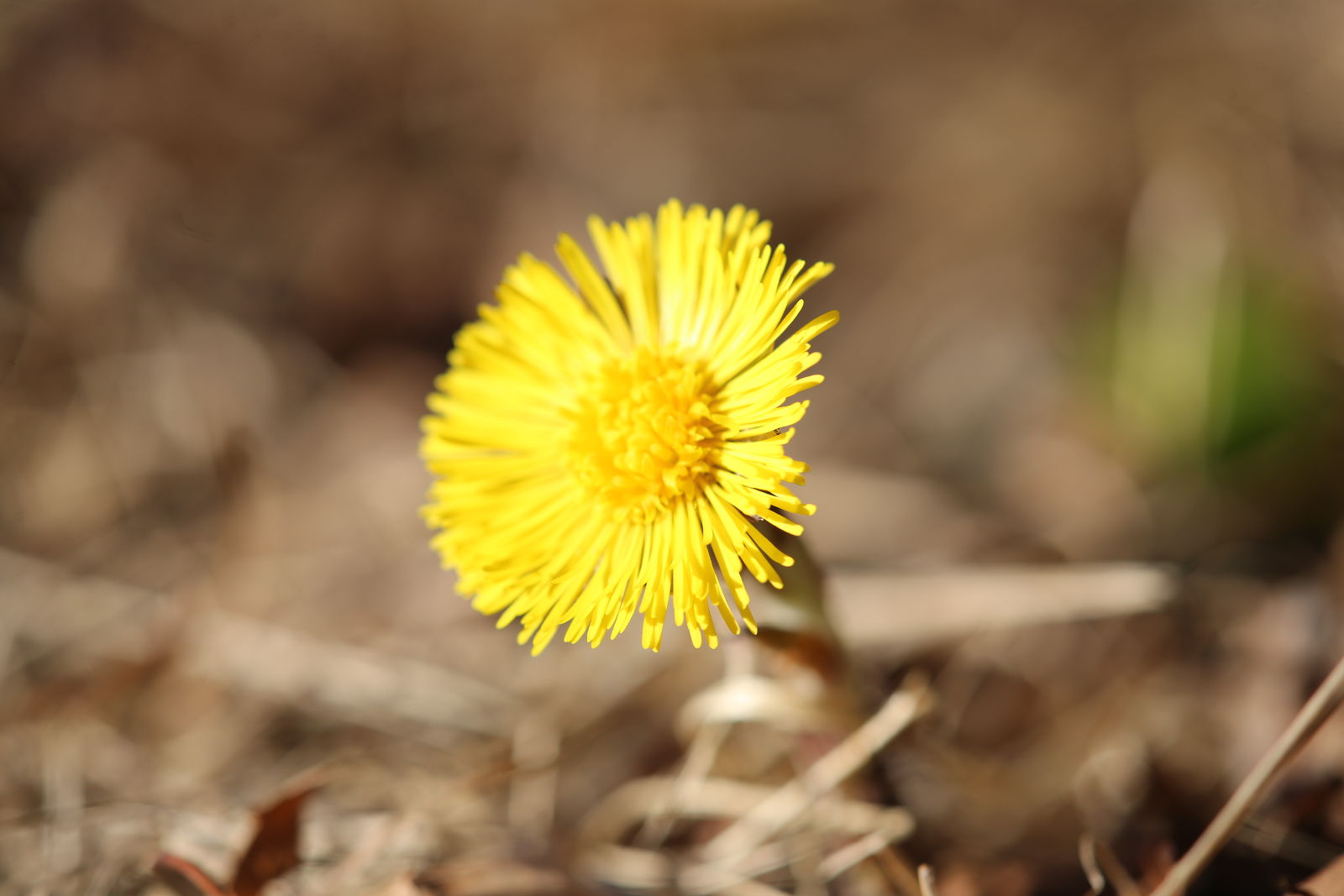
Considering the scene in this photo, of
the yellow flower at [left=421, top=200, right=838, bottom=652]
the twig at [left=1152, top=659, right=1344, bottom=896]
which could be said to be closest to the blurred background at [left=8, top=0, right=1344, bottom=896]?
the twig at [left=1152, top=659, right=1344, bottom=896]

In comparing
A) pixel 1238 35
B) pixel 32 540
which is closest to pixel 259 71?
pixel 32 540

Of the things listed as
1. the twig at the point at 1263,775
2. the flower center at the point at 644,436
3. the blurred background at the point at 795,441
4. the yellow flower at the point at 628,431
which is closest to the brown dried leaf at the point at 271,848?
the blurred background at the point at 795,441

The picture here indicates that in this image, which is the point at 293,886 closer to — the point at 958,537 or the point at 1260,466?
the point at 958,537

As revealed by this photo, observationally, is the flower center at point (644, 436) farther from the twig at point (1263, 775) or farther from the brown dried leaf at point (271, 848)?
the twig at point (1263, 775)

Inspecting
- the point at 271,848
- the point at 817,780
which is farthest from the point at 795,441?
the point at 271,848

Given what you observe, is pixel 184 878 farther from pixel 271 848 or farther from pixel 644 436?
pixel 644 436
